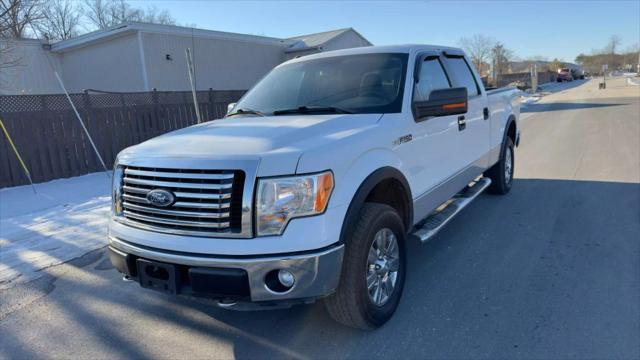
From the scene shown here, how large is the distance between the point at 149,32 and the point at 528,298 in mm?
15854

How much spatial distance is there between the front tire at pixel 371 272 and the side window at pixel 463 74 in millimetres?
2367

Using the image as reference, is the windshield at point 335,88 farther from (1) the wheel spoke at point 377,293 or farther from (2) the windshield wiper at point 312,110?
(1) the wheel spoke at point 377,293

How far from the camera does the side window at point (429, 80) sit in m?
3.78

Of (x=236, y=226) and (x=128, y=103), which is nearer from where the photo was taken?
(x=236, y=226)

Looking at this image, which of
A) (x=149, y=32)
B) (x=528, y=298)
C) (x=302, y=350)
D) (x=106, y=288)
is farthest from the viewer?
(x=149, y=32)

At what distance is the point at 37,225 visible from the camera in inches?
234

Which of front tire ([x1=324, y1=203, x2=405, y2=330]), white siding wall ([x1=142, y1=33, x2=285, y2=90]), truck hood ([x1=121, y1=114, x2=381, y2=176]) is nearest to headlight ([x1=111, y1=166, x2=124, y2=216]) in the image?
truck hood ([x1=121, y1=114, x2=381, y2=176])

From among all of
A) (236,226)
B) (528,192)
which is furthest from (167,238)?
(528,192)

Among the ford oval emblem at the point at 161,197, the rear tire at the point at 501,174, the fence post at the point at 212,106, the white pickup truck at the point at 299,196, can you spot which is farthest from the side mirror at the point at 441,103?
the fence post at the point at 212,106

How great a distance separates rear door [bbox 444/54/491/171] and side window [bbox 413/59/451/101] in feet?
0.79

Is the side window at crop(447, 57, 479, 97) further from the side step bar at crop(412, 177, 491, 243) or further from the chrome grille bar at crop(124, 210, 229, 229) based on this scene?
the chrome grille bar at crop(124, 210, 229, 229)

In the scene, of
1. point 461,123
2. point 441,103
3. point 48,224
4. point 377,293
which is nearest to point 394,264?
point 377,293

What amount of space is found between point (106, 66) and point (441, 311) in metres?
17.7

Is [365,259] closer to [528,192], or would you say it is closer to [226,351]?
[226,351]
